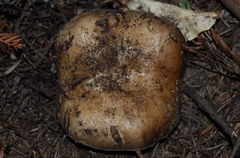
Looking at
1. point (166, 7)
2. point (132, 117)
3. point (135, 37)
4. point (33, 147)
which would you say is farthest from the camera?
point (166, 7)

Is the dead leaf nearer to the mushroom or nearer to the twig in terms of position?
the mushroom

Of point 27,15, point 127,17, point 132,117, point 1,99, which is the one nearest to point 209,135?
point 132,117

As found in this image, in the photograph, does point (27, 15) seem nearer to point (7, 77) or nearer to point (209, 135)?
point (7, 77)

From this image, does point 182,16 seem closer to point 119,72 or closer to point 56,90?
point 119,72

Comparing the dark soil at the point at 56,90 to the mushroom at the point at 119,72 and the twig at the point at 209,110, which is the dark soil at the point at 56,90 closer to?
the twig at the point at 209,110

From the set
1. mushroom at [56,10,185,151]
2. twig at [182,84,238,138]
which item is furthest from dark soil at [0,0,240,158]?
mushroom at [56,10,185,151]

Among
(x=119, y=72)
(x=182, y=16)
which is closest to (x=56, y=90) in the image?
(x=119, y=72)

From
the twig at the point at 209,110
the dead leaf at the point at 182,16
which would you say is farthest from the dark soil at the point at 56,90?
the dead leaf at the point at 182,16
